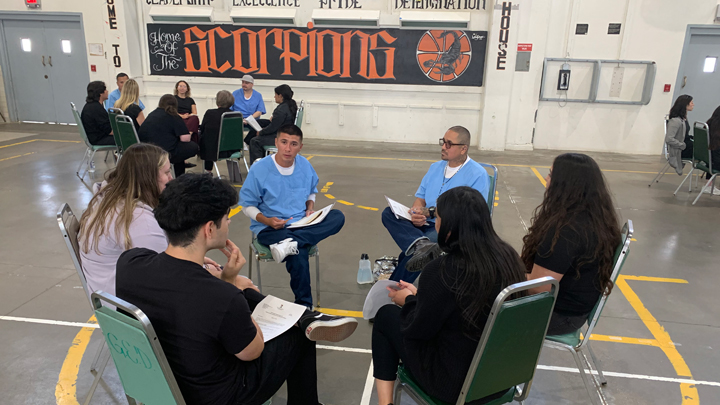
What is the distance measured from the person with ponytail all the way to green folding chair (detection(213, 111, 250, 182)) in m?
0.45

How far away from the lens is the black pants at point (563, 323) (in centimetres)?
235

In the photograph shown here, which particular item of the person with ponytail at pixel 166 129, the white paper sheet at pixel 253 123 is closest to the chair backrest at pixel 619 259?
the person with ponytail at pixel 166 129

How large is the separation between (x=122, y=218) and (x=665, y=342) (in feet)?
11.0

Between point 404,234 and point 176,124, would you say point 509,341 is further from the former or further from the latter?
point 176,124

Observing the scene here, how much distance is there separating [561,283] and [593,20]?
8330 millimetres

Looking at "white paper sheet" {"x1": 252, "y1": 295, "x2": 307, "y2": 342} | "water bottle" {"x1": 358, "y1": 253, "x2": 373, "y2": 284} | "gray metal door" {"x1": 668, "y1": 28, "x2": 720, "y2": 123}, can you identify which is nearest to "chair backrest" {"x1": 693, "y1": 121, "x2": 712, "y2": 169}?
"gray metal door" {"x1": 668, "y1": 28, "x2": 720, "y2": 123}

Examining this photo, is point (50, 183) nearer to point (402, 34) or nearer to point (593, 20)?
point (402, 34)

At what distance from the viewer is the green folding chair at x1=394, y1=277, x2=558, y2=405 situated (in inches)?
64.8

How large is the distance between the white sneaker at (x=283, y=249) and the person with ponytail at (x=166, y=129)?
3234mm

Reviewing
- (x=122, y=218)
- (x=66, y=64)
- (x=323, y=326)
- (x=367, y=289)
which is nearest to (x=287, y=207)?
(x=367, y=289)

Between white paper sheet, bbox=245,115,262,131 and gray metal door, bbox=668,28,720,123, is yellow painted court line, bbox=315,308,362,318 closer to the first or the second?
white paper sheet, bbox=245,115,262,131

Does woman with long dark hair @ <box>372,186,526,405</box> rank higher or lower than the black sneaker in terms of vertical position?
higher

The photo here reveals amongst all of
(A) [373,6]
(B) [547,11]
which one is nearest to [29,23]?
(A) [373,6]

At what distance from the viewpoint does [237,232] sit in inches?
190
